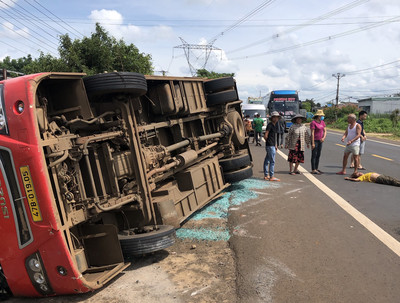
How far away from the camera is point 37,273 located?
3320 mm

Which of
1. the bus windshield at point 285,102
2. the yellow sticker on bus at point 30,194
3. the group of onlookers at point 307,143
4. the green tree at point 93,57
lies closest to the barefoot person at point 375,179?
the group of onlookers at point 307,143

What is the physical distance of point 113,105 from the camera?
445 cm

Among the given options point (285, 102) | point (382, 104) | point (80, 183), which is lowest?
point (382, 104)

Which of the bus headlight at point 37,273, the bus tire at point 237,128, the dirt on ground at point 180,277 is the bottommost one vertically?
the dirt on ground at point 180,277

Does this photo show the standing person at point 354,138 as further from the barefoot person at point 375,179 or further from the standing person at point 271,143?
the standing person at point 271,143

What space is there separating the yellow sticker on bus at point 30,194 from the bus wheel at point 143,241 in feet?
3.78

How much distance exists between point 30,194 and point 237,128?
19.2 feet

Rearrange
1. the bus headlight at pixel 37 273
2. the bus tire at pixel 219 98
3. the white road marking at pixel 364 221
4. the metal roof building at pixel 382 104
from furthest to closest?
the metal roof building at pixel 382 104, the bus tire at pixel 219 98, the white road marking at pixel 364 221, the bus headlight at pixel 37 273

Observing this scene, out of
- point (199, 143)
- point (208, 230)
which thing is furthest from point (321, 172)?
point (208, 230)

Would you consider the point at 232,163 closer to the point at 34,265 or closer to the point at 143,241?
the point at 143,241

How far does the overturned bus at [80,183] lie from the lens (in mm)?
3188

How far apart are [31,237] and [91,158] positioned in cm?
116

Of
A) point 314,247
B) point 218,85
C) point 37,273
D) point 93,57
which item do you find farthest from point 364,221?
point 93,57

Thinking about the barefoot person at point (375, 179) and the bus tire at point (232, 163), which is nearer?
the bus tire at point (232, 163)
